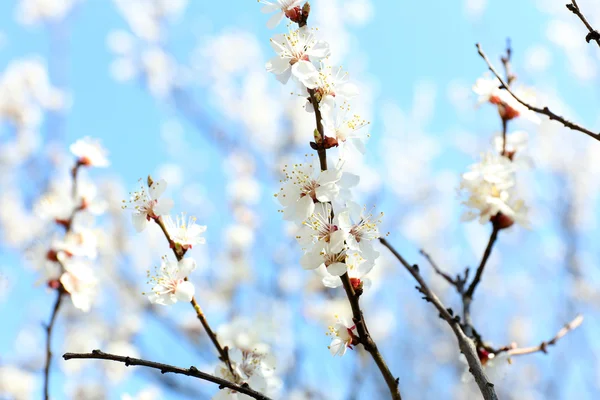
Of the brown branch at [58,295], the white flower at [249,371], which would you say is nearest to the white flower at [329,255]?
the white flower at [249,371]

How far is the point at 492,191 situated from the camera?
5.38 feet

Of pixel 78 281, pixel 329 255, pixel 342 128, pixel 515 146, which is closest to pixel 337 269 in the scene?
pixel 329 255

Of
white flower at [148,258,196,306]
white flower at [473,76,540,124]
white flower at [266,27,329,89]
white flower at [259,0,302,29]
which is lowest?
white flower at [148,258,196,306]

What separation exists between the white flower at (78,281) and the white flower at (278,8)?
1043mm

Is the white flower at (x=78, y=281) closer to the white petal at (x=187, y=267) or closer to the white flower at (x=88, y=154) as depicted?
the white flower at (x=88, y=154)

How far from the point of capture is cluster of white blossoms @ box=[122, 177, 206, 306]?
1.32 meters

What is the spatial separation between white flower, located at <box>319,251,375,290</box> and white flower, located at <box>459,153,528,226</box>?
22.2 inches

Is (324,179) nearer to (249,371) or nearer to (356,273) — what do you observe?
(356,273)

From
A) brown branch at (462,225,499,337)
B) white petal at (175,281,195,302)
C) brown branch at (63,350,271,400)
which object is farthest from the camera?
brown branch at (462,225,499,337)

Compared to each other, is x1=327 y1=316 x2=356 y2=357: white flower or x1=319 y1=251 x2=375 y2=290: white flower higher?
x1=319 y1=251 x2=375 y2=290: white flower

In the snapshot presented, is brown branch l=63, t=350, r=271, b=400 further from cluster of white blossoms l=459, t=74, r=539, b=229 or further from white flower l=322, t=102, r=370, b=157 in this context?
cluster of white blossoms l=459, t=74, r=539, b=229

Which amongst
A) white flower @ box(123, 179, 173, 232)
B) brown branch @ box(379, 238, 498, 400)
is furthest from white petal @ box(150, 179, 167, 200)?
brown branch @ box(379, 238, 498, 400)

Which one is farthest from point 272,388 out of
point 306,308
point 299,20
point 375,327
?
point 375,327

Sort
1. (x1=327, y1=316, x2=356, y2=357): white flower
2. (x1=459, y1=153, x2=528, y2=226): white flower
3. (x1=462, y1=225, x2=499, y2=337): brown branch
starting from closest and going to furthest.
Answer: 1. (x1=327, y1=316, x2=356, y2=357): white flower
2. (x1=462, y1=225, x2=499, y2=337): brown branch
3. (x1=459, y1=153, x2=528, y2=226): white flower
